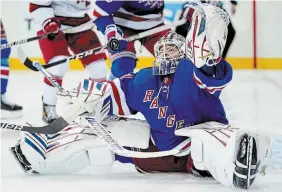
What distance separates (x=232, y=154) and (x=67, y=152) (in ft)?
1.63

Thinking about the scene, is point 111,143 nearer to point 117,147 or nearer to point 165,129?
point 117,147

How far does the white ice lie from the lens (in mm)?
1754

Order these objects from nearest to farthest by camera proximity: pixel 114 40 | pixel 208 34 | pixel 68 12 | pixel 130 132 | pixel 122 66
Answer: pixel 208 34 < pixel 130 132 < pixel 114 40 < pixel 122 66 < pixel 68 12

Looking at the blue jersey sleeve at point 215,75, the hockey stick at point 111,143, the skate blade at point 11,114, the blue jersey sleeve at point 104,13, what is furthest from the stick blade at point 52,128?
the skate blade at point 11,114

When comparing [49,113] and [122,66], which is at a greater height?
[122,66]

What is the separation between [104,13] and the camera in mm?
2736

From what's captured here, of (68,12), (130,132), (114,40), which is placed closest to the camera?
(130,132)

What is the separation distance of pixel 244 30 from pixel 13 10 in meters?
1.78

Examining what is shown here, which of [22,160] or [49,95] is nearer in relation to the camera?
[22,160]

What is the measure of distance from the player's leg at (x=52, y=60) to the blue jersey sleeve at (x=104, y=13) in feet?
0.72

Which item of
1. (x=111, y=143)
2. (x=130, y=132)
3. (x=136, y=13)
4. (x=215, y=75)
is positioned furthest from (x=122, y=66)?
(x=215, y=75)

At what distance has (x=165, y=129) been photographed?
1821 mm

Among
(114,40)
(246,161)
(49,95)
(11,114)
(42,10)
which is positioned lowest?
(11,114)

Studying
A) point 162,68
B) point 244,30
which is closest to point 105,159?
point 162,68
